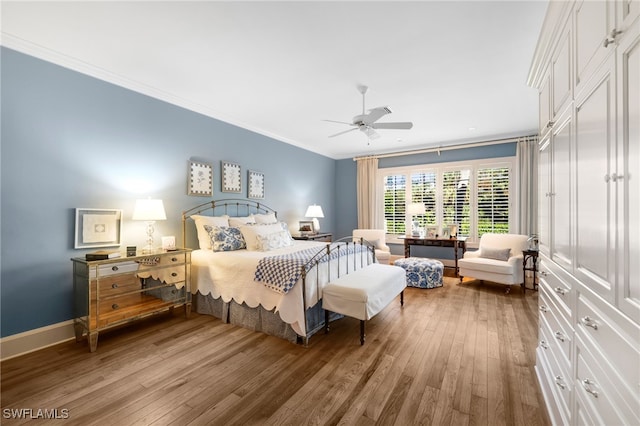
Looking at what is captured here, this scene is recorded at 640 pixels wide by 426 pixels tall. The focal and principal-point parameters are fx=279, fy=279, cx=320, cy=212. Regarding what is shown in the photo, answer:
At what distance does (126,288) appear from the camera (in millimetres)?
3104

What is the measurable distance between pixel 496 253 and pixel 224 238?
4557 mm

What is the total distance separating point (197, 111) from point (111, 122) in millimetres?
1204

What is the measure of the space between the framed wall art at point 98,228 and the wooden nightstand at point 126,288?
0.27 metres

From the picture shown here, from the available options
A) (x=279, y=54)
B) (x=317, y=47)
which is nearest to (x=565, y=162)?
(x=317, y=47)

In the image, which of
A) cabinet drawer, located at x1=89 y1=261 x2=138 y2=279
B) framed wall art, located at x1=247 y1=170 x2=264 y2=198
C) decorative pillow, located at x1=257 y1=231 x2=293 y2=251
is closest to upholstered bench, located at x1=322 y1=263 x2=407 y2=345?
decorative pillow, located at x1=257 y1=231 x2=293 y2=251

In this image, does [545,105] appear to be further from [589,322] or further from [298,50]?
[298,50]

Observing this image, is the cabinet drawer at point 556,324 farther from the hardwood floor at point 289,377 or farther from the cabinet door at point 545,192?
the hardwood floor at point 289,377

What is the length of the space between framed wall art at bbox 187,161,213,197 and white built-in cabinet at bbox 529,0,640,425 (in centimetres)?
414

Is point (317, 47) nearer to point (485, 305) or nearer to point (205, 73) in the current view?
point (205, 73)

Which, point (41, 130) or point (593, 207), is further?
point (41, 130)

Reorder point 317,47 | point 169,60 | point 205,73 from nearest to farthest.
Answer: point 317,47 → point 169,60 → point 205,73

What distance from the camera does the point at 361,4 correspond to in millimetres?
2164

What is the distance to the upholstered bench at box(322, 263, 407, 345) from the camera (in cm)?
282

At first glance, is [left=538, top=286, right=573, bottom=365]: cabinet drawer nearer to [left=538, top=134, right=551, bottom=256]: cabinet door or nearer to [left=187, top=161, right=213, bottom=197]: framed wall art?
[left=538, top=134, right=551, bottom=256]: cabinet door
